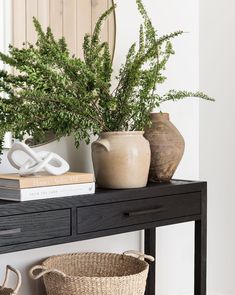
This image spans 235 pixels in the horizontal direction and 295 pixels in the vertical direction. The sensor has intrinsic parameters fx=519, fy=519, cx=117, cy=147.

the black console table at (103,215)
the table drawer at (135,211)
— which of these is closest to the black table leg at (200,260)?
the black console table at (103,215)

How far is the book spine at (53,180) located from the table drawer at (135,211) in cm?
9

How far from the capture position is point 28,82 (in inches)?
64.7

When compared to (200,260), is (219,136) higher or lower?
higher

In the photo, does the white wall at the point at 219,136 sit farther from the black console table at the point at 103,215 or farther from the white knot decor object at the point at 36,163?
the white knot decor object at the point at 36,163

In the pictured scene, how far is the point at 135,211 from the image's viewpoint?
1.73 m

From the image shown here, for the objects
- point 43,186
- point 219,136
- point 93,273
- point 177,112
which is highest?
point 177,112

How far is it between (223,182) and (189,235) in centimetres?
31

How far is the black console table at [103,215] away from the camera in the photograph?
143cm

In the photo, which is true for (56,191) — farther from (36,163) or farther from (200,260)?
(200,260)

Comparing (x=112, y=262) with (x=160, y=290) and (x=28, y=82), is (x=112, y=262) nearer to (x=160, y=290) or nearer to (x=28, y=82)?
(x=160, y=290)

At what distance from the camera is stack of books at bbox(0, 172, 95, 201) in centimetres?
146

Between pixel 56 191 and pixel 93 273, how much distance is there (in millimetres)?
634

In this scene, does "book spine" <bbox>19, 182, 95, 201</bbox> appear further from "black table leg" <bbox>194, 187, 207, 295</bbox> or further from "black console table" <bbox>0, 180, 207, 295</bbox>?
"black table leg" <bbox>194, 187, 207, 295</bbox>

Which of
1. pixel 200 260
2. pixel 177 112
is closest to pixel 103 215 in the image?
pixel 200 260
